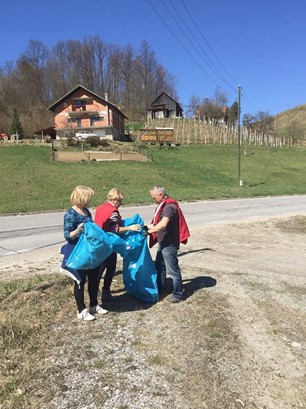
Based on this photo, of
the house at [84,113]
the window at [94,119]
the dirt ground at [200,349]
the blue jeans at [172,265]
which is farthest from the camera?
the window at [94,119]

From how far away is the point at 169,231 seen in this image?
5379mm

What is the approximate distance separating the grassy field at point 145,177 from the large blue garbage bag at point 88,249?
13381 millimetres

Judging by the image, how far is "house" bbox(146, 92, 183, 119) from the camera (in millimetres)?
89250

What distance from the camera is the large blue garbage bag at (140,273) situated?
5496 millimetres

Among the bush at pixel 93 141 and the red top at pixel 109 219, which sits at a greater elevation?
the bush at pixel 93 141

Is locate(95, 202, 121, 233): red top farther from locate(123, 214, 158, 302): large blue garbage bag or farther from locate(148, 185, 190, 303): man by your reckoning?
locate(148, 185, 190, 303): man

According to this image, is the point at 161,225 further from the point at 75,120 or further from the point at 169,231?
the point at 75,120

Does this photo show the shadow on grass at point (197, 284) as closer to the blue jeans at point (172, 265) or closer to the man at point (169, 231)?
the blue jeans at point (172, 265)

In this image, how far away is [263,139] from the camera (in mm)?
66688

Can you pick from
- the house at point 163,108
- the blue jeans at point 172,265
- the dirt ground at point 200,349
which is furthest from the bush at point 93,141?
the house at point 163,108

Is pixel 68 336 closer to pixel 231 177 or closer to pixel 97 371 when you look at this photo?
pixel 97 371

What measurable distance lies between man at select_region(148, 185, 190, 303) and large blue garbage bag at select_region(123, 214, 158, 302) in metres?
0.22

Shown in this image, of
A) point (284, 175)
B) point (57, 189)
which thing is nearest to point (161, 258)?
point (57, 189)

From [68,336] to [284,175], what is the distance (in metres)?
36.9
